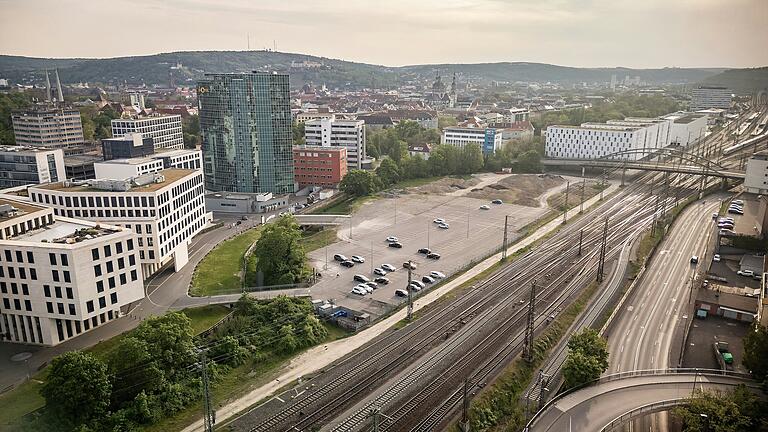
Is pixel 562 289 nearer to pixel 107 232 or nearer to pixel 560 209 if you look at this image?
pixel 560 209

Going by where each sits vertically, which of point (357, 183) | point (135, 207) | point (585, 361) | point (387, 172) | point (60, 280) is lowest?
point (585, 361)

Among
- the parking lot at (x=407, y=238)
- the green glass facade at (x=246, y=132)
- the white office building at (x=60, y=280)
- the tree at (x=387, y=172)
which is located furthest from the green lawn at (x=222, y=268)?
the tree at (x=387, y=172)

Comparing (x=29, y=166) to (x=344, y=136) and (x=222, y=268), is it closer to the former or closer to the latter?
(x=222, y=268)

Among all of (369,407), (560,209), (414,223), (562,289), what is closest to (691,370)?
(562,289)

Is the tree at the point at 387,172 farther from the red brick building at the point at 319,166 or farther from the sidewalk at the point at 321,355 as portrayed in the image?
the sidewalk at the point at 321,355

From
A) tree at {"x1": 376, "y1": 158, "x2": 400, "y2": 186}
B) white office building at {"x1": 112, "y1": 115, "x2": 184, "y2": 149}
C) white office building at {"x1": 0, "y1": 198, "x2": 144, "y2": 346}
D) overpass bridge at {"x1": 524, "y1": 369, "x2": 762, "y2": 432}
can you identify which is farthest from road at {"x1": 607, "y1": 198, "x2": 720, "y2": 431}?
white office building at {"x1": 112, "y1": 115, "x2": 184, "y2": 149}

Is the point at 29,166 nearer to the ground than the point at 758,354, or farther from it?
Answer: farther from it

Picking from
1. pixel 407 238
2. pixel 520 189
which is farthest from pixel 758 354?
pixel 520 189
